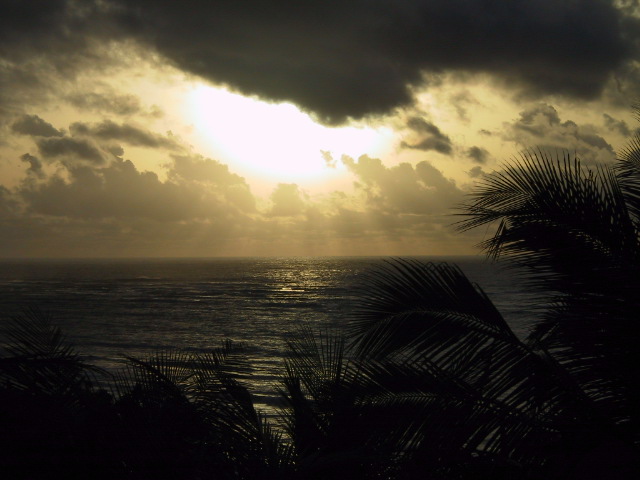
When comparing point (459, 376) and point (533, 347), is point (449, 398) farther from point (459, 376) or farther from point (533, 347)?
point (533, 347)

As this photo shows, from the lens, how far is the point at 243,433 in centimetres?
482

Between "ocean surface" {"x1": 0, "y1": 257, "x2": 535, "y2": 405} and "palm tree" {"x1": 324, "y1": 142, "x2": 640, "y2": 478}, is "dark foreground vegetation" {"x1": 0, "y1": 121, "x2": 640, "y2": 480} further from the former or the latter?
"ocean surface" {"x1": 0, "y1": 257, "x2": 535, "y2": 405}

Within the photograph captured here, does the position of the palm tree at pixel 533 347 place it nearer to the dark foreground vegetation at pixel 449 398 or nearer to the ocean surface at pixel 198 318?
the dark foreground vegetation at pixel 449 398

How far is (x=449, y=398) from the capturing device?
459 centimetres

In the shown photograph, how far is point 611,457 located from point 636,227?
1.91 metres

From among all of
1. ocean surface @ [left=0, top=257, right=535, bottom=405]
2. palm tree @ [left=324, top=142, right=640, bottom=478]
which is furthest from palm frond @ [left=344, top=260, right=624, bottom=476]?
ocean surface @ [left=0, top=257, right=535, bottom=405]

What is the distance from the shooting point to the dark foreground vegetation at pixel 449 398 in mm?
4008

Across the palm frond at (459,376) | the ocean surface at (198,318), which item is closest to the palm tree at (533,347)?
the palm frond at (459,376)

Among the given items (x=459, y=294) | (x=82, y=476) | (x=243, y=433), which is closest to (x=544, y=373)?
(x=459, y=294)

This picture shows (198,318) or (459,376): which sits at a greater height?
(459,376)

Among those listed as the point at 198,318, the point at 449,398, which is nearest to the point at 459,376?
the point at 449,398

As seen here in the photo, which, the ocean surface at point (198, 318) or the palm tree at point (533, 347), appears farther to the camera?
the ocean surface at point (198, 318)

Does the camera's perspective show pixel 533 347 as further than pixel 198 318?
No

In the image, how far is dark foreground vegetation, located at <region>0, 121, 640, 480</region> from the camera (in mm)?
4008
